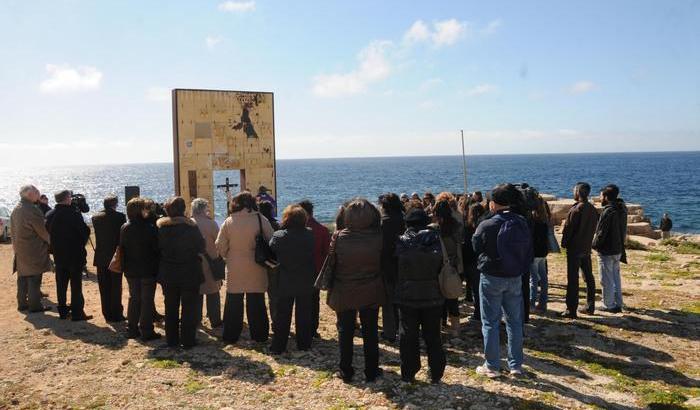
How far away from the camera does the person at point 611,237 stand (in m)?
8.37

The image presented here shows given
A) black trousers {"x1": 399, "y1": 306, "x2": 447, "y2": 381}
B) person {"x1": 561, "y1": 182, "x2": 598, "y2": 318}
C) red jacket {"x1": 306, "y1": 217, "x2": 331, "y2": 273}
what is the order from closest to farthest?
1. black trousers {"x1": 399, "y1": 306, "x2": 447, "y2": 381}
2. red jacket {"x1": 306, "y1": 217, "x2": 331, "y2": 273}
3. person {"x1": 561, "y1": 182, "x2": 598, "y2": 318}

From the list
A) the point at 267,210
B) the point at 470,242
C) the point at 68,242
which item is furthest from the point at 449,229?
the point at 68,242

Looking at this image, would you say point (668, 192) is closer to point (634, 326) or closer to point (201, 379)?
point (634, 326)

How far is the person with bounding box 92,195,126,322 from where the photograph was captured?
7.80m

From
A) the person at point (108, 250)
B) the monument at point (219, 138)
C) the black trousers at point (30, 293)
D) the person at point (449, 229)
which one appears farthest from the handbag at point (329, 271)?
the monument at point (219, 138)

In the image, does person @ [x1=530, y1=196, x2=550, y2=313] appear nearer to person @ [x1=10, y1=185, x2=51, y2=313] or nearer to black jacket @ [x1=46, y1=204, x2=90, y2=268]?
black jacket @ [x1=46, y1=204, x2=90, y2=268]

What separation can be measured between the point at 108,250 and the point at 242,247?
237cm

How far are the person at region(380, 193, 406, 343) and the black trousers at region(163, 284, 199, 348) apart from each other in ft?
8.32

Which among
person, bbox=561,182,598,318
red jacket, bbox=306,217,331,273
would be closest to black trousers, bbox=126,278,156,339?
red jacket, bbox=306,217,331,273

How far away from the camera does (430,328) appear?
5.61 metres

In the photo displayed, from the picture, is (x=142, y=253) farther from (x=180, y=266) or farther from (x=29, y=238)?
(x=29, y=238)

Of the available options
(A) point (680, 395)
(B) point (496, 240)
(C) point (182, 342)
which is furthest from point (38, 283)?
(A) point (680, 395)

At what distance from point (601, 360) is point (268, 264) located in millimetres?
→ 4344

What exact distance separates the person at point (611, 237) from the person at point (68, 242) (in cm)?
802
